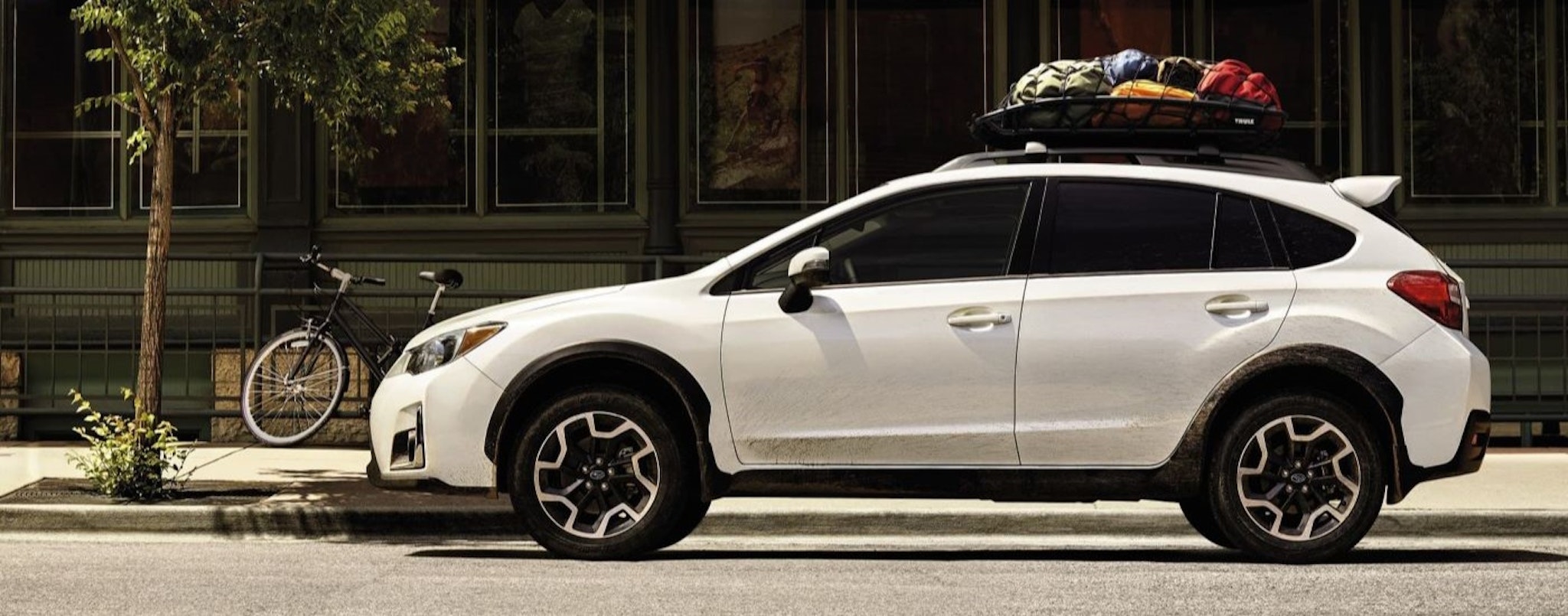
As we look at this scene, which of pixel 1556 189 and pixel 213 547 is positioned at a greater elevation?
pixel 1556 189

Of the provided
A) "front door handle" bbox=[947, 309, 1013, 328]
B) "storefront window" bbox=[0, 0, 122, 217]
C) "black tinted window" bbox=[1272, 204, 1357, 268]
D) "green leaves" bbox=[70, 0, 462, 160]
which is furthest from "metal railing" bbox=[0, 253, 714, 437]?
"black tinted window" bbox=[1272, 204, 1357, 268]

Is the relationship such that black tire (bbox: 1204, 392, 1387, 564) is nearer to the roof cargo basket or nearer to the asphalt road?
the asphalt road

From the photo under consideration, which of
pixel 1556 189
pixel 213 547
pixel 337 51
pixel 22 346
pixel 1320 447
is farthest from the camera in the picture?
pixel 1556 189

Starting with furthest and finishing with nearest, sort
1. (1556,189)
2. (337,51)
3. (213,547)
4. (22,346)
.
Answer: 1. (1556,189)
2. (22,346)
3. (337,51)
4. (213,547)

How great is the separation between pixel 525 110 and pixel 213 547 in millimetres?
7213

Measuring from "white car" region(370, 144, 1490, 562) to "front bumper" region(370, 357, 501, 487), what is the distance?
0.04 feet

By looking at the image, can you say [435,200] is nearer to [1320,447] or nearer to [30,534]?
[30,534]

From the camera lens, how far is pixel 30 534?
35.4 feet

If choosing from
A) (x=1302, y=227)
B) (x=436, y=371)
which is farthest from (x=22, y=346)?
(x=1302, y=227)

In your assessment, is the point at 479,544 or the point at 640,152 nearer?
the point at 479,544

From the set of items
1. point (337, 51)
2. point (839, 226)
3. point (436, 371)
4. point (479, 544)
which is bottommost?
point (479, 544)

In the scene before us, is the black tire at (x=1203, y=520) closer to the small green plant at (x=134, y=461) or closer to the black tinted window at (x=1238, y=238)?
the black tinted window at (x=1238, y=238)

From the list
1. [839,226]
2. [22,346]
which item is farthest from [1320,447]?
[22,346]

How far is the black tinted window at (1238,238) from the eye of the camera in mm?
9094
